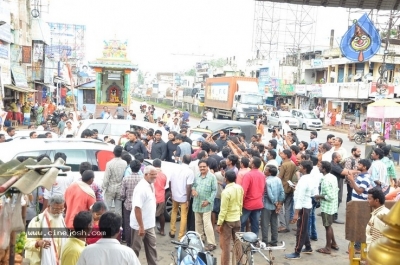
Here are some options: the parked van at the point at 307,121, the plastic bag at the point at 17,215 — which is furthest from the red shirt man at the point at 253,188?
the parked van at the point at 307,121

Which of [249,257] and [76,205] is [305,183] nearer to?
[249,257]

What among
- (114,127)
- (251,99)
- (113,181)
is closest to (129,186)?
(113,181)

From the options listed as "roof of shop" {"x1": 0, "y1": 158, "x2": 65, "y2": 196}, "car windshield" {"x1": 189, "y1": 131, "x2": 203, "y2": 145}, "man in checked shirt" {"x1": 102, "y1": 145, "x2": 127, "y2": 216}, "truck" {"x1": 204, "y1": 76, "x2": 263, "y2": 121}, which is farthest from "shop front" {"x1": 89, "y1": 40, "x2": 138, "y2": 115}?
"roof of shop" {"x1": 0, "y1": 158, "x2": 65, "y2": 196}

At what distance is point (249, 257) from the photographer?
4918 mm

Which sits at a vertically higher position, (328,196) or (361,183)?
(361,183)

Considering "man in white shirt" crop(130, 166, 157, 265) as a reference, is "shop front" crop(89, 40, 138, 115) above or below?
above

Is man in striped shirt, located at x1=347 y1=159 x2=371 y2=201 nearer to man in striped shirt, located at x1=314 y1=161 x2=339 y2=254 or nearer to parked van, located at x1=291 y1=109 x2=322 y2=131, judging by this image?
man in striped shirt, located at x1=314 y1=161 x2=339 y2=254

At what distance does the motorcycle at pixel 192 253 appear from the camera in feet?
15.0

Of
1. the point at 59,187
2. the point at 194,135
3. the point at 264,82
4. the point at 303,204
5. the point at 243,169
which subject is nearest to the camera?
the point at 59,187

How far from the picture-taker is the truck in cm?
2956

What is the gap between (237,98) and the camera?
3027 centimetres

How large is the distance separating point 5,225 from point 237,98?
27.5m

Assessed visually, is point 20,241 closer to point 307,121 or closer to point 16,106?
point 16,106

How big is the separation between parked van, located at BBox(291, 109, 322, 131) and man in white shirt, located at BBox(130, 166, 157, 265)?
27.1m
